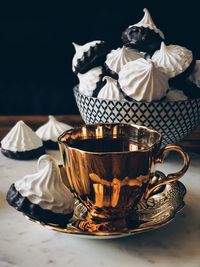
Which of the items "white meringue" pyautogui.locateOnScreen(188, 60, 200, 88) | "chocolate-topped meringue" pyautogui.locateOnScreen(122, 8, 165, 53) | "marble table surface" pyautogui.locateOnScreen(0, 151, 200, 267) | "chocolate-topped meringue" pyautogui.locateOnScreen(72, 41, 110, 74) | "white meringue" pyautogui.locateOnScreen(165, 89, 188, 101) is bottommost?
"marble table surface" pyautogui.locateOnScreen(0, 151, 200, 267)

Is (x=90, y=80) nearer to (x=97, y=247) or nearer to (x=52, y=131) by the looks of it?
(x=52, y=131)

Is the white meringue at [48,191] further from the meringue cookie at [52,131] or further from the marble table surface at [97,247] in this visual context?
the meringue cookie at [52,131]

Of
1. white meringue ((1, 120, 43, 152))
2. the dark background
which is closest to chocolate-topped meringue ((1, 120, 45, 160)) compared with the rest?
white meringue ((1, 120, 43, 152))

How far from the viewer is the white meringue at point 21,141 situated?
0.82 metres

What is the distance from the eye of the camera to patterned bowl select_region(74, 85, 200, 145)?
73cm

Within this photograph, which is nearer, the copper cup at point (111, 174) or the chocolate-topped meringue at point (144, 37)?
the copper cup at point (111, 174)

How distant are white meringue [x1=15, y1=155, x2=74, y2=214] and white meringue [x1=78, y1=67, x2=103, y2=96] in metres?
0.24

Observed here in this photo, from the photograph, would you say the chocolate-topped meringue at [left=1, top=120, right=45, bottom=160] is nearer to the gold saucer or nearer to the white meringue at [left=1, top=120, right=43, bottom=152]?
the white meringue at [left=1, top=120, right=43, bottom=152]

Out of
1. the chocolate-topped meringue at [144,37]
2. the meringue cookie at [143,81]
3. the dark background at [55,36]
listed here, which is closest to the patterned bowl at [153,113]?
the meringue cookie at [143,81]

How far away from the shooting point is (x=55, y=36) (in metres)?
1.16

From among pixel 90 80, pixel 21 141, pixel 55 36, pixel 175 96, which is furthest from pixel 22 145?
pixel 55 36

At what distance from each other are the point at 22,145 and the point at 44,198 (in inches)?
11.5

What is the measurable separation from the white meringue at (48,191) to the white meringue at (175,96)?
0.87 feet

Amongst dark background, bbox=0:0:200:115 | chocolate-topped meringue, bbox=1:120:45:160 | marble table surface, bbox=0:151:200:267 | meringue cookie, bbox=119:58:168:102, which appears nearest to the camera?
marble table surface, bbox=0:151:200:267
